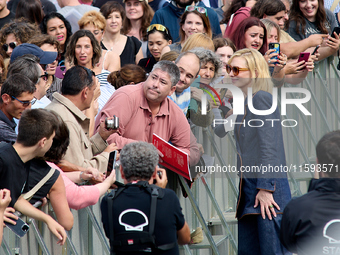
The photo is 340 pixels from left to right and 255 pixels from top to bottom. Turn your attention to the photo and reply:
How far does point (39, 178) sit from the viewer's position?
3.76m

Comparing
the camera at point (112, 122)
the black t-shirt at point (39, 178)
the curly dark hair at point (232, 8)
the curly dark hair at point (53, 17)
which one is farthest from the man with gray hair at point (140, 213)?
the curly dark hair at point (232, 8)

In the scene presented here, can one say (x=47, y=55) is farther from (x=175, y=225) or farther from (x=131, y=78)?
(x=175, y=225)

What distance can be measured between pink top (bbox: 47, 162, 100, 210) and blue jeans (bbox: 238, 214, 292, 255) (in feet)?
4.52

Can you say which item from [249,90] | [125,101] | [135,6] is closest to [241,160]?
[249,90]

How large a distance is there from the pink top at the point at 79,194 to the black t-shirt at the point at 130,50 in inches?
Result: 155

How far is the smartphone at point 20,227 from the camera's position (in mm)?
3541

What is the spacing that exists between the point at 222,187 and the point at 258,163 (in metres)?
2.10

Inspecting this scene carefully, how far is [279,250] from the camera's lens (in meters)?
4.76

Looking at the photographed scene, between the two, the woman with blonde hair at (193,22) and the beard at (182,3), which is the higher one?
the beard at (182,3)

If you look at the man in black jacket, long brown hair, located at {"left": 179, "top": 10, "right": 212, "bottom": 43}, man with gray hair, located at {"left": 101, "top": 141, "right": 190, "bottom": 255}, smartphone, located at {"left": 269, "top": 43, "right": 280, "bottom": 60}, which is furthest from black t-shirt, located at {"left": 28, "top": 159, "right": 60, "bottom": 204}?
long brown hair, located at {"left": 179, "top": 10, "right": 212, "bottom": 43}

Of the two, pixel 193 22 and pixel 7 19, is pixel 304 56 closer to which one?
pixel 193 22

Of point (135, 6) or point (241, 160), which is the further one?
point (135, 6)

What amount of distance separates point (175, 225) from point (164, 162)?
1217mm

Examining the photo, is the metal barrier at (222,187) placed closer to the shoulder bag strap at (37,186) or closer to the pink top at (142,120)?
the shoulder bag strap at (37,186)
